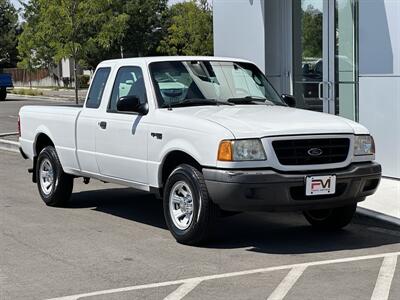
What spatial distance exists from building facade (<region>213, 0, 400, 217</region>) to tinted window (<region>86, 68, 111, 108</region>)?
3.93 meters

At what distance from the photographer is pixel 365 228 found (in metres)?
8.14

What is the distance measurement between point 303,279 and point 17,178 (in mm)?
7764

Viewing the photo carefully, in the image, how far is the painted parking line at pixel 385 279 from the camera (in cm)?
548

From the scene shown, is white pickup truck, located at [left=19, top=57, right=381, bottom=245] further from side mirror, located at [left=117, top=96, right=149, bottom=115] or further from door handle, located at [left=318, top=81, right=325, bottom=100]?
door handle, located at [left=318, top=81, right=325, bottom=100]

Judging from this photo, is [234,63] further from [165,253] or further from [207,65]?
[165,253]

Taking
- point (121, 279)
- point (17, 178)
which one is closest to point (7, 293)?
point (121, 279)

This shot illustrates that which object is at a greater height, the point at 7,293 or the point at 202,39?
the point at 202,39

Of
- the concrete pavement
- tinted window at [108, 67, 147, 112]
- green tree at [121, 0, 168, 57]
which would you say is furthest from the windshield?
green tree at [121, 0, 168, 57]

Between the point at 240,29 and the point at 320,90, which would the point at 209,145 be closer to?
the point at 320,90

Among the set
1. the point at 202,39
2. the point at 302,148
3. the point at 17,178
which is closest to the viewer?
the point at 302,148

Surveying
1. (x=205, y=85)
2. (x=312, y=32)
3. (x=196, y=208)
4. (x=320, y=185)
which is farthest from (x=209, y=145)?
(x=312, y=32)

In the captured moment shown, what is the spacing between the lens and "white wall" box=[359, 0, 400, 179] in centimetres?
1053

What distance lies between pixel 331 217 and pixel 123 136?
250cm

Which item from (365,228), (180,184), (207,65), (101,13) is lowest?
(365,228)
